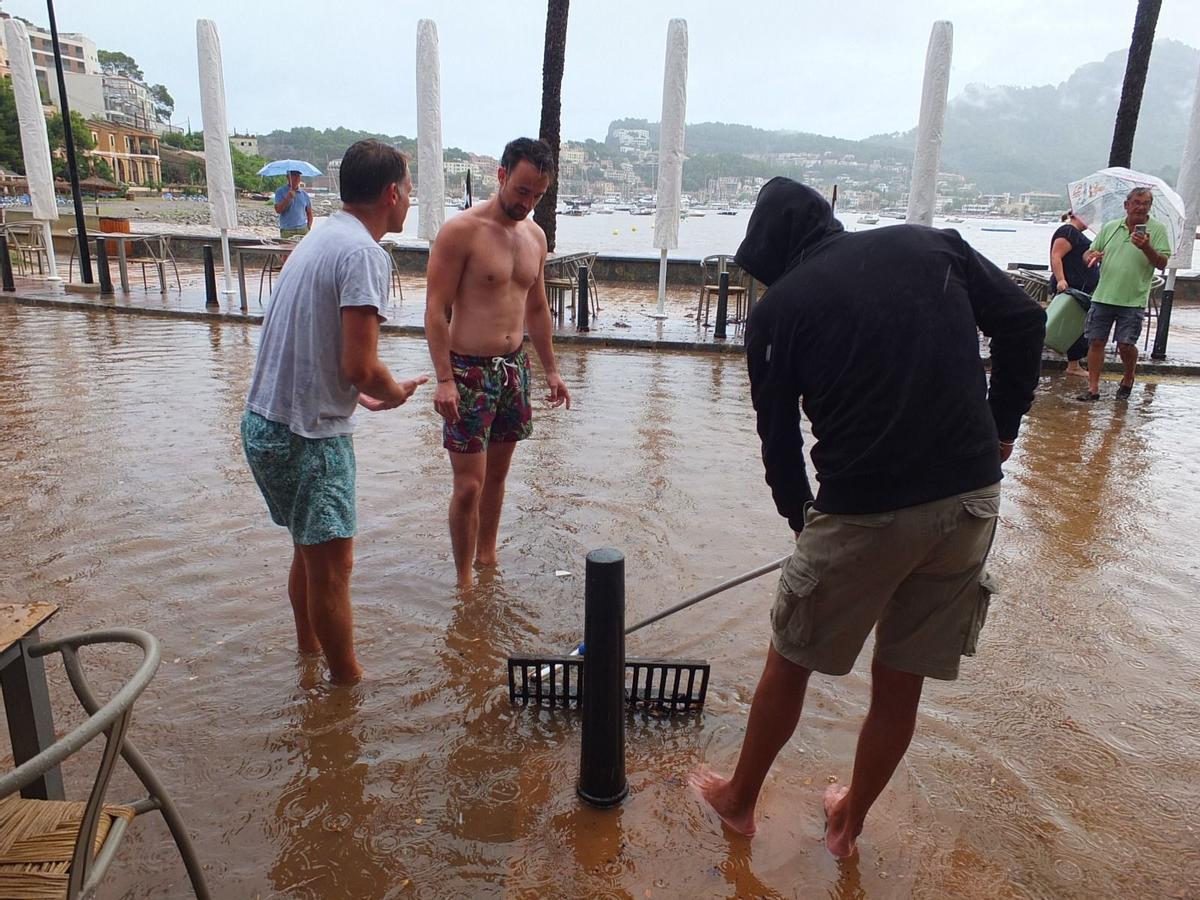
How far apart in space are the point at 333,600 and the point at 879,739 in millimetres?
1863

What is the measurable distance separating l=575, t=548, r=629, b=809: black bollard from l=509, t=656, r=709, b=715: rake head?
18.9 inches

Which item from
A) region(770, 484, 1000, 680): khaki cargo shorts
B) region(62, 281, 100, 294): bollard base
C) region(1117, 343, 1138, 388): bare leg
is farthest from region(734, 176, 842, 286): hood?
region(62, 281, 100, 294): bollard base

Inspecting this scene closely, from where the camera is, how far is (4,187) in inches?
2040

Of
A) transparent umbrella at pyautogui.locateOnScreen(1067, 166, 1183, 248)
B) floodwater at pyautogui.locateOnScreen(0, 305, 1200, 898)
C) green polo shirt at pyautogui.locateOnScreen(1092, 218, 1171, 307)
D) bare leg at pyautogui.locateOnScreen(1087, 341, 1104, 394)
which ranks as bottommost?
floodwater at pyautogui.locateOnScreen(0, 305, 1200, 898)

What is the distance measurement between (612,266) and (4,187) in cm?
5157

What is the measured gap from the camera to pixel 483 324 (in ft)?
12.1

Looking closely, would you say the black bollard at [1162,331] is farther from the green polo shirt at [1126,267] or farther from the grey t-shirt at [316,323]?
the grey t-shirt at [316,323]

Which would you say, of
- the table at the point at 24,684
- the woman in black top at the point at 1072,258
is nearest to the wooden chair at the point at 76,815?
the table at the point at 24,684

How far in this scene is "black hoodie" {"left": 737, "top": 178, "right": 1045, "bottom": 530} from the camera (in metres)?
1.87

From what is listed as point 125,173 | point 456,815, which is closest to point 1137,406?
point 456,815

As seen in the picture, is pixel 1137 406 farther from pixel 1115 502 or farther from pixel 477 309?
pixel 477 309

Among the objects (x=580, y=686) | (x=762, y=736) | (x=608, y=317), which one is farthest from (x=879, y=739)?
(x=608, y=317)

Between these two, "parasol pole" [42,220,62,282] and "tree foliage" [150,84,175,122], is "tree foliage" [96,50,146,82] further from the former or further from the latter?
"parasol pole" [42,220,62,282]

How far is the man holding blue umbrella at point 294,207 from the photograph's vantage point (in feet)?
44.1
